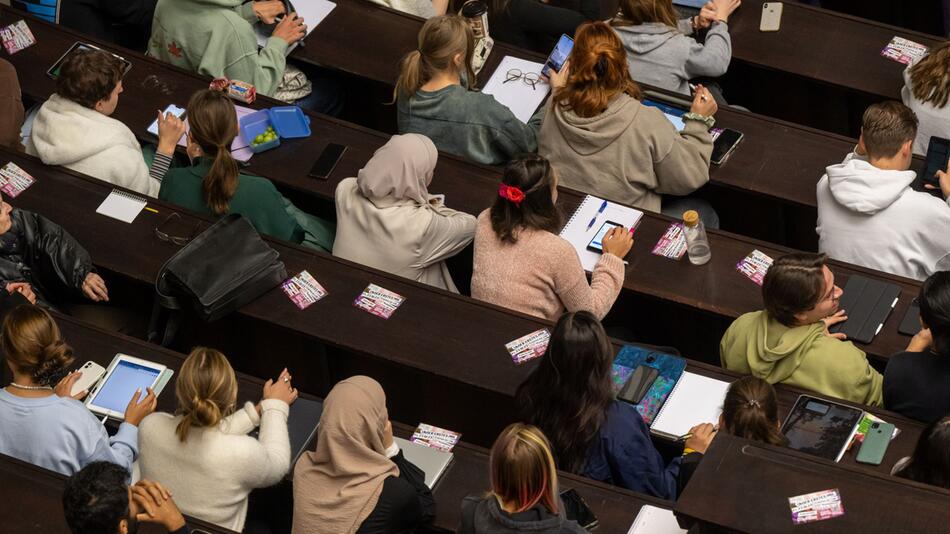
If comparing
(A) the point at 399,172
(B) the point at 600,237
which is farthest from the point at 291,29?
(B) the point at 600,237

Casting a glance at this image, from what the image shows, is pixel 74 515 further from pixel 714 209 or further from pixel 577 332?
pixel 714 209

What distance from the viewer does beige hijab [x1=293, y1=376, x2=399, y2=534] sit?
466cm

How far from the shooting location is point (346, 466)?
466 cm

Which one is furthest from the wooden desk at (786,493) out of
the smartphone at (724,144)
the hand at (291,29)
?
the hand at (291,29)

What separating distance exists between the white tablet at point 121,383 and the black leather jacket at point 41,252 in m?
0.50

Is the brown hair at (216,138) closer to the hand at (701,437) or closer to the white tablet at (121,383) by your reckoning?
the white tablet at (121,383)

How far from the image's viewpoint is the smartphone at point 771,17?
726 centimetres

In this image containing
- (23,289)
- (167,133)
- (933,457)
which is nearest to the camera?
(933,457)

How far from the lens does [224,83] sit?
685 cm

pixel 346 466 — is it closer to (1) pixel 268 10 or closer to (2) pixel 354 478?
(2) pixel 354 478

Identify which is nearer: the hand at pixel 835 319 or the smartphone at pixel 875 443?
the smartphone at pixel 875 443

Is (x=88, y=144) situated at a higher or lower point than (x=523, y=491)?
lower

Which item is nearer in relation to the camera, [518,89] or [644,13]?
[644,13]

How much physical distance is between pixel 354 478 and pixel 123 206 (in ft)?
6.99
